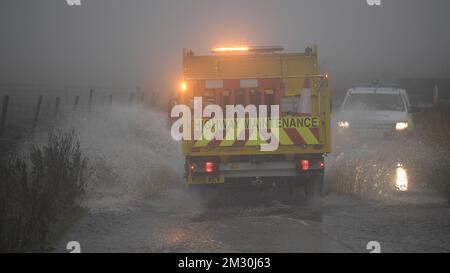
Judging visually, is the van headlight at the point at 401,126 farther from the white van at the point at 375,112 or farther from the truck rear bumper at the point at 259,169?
the truck rear bumper at the point at 259,169

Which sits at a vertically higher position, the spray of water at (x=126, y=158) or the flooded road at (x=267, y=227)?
the spray of water at (x=126, y=158)

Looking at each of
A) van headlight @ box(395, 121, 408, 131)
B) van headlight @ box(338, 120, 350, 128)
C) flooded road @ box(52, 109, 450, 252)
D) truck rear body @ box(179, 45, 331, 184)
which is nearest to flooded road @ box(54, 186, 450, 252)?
flooded road @ box(52, 109, 450, 252)

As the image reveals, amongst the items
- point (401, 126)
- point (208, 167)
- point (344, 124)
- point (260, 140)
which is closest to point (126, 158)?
point (208, 167)

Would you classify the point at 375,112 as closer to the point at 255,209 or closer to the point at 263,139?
the point at 263,139

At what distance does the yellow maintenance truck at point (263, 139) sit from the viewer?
52.7ft

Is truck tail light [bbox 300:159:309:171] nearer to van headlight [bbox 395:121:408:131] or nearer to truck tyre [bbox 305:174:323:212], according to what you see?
truck tyre [bbox 305:174:323:212]

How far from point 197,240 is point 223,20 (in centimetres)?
3794

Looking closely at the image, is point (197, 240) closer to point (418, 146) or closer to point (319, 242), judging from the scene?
point (319, 242)

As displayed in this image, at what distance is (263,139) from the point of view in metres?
16.1

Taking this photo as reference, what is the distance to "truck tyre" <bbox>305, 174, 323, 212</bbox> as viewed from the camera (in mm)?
16344

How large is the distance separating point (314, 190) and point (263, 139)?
4.72 feet

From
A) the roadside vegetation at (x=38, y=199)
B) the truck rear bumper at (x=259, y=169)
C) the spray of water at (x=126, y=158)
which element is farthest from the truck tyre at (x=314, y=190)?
the roadside vegetation at (x=38, y=199)

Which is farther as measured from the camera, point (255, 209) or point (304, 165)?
point (304, 165)
